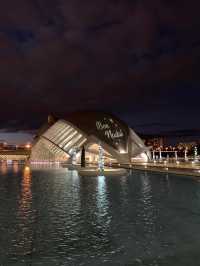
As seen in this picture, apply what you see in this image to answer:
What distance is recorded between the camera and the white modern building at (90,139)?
5747 centimetres

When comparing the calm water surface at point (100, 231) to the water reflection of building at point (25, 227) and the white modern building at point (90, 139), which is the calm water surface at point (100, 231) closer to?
the water reflection of building at point (25, 227)

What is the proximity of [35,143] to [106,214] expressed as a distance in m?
57.0

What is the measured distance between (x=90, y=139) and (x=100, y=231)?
4842 cm

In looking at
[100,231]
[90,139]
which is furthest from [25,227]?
[90,139]

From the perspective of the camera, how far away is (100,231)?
399 inches

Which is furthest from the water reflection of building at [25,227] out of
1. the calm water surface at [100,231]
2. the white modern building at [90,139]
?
the white modern building at [90,139]

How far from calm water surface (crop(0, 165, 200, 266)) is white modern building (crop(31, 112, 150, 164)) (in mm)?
39820

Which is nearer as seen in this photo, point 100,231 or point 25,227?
point 100,231

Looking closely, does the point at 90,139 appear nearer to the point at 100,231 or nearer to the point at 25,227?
the point at 25,227

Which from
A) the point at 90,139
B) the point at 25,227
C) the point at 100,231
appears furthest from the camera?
the point at 90,139

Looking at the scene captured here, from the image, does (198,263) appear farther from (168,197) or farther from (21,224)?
(168,197)

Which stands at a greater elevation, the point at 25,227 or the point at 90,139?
the point at 90,139

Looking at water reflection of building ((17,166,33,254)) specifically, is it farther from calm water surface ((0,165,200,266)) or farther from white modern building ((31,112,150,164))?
white modern building ((31,112,150,164))

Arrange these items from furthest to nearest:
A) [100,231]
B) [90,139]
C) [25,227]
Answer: [90,139], [25,227], [100,231]
